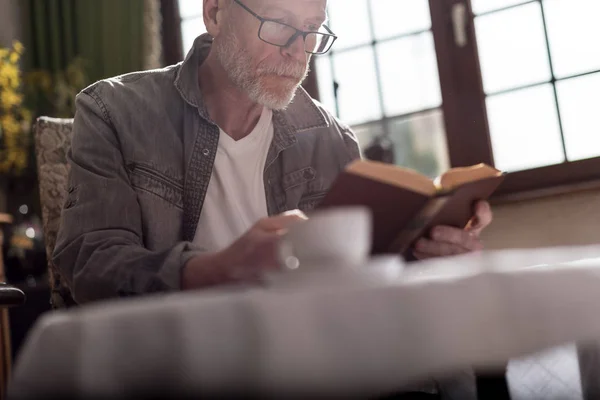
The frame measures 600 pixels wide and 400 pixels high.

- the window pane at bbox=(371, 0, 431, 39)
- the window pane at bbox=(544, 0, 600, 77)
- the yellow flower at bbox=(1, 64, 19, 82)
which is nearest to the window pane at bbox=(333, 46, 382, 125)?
the window pane at bbox=(371, 0, 431, 39)

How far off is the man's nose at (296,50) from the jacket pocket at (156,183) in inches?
13.9

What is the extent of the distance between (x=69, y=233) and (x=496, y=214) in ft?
5.69

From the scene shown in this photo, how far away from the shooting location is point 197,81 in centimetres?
152

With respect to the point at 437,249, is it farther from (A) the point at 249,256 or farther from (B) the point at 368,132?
(B) the point at 368,132

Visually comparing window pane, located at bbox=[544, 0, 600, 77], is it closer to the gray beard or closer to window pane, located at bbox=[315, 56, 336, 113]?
window pane, located at bbox=[315, 56, 336, 113]

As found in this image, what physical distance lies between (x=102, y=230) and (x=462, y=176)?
0.56 meters

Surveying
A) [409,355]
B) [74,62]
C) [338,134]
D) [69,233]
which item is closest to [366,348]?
[409,355]

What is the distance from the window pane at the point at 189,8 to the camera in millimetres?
3275

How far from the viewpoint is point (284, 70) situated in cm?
151

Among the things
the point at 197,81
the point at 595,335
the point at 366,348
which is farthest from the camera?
the point at 197,81

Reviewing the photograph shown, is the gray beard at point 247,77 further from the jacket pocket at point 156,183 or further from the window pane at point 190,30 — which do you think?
the window pane at point 190,30

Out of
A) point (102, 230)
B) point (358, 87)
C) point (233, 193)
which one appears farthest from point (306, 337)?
point (358, 87)

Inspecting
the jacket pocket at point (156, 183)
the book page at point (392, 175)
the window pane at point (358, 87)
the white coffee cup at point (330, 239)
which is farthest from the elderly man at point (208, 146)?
the window pane at point (358, 87)

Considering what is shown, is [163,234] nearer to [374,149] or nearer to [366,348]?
[366,348]
